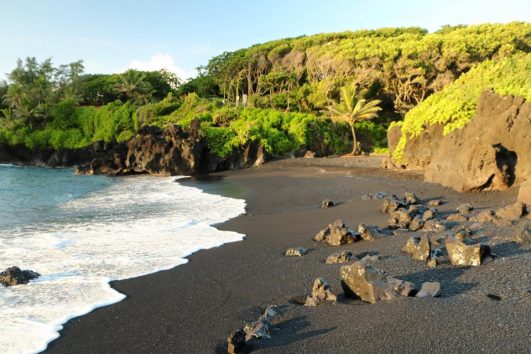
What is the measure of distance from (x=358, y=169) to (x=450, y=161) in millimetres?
9106

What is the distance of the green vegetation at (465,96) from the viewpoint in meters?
17.1

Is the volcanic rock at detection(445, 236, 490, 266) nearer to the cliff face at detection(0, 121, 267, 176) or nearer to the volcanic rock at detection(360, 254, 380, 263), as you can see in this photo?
the volcanic rock at detection(360, 254, 380, 263)

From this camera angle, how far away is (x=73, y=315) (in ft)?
21.7

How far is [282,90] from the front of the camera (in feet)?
156

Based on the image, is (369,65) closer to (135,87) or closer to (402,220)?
(135,87)

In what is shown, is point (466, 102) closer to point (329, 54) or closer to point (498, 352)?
point (498, 352)

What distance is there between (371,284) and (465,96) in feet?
52.5

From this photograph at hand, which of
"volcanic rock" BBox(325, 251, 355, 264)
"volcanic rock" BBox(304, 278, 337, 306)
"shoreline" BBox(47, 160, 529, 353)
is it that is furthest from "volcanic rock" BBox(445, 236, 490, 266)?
"volcanic rock" BBox(304, 278, 337, 306)

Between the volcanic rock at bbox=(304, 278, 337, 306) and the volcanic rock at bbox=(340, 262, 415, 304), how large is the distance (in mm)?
264

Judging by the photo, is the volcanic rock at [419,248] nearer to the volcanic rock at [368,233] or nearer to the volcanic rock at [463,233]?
the volcanic rock at [463,233]

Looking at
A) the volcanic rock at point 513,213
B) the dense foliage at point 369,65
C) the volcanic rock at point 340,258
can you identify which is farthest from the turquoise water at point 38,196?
the dense foliage at point 369,65

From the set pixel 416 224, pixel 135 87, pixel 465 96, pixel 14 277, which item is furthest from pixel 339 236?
pixel 135 87

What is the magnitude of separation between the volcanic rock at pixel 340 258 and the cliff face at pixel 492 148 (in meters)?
8.39

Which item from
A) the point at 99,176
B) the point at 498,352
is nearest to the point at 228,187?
the point at 99,176
